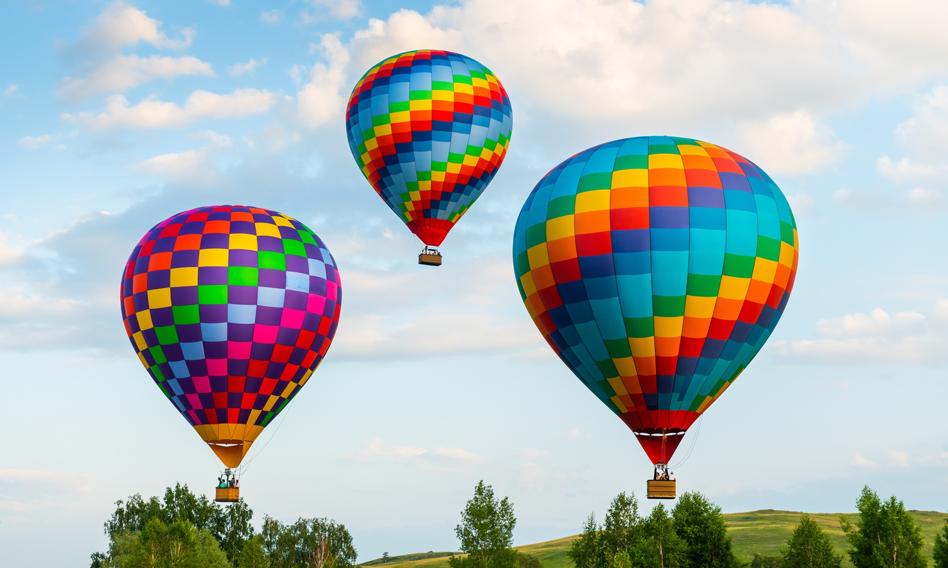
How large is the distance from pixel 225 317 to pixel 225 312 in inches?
8.6

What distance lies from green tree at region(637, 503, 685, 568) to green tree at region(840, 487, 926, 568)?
33.8ft

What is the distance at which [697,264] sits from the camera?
37438 mm

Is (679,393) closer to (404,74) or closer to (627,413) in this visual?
(627,413)

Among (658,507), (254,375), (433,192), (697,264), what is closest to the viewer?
(697,264)

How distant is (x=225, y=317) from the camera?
161 feet

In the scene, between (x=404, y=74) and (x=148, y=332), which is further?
(x=404, y=74)

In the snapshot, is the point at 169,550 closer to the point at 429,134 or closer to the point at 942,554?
the point at 429,134

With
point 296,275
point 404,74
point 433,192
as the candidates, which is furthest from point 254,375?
point 404,74

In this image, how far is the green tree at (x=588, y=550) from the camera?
78.9m

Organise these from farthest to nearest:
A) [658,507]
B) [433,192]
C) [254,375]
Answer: [658,507], [433,192], [254,375]

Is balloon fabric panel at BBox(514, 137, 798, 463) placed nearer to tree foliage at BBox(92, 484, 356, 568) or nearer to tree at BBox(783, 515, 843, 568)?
tree at BBox(783, 515, 843, 568)

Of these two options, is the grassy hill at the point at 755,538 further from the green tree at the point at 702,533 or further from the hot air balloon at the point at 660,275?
the hot air balloon at the point at 660,275

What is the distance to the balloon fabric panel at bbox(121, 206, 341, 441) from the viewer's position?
49.1 m

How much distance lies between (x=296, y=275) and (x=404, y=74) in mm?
15807
